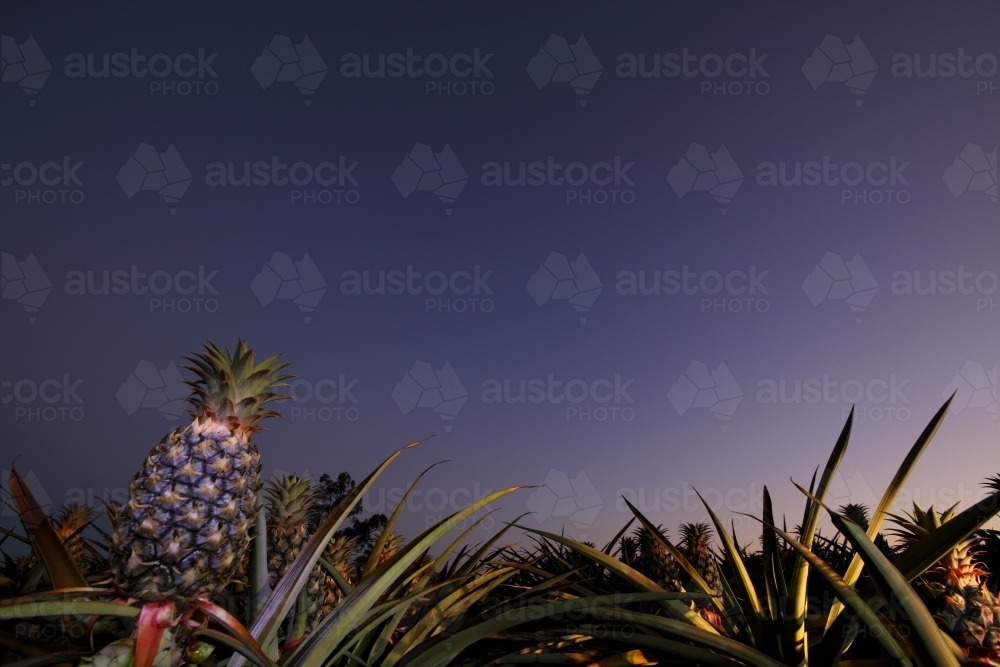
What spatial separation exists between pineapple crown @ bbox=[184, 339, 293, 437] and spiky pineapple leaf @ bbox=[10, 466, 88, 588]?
19.7 inches

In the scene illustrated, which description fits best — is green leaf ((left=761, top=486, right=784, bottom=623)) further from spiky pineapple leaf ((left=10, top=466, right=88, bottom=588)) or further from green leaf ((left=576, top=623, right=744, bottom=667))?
spiky pineapple leaf ((left=10, top=466, right=88, bottom=588))

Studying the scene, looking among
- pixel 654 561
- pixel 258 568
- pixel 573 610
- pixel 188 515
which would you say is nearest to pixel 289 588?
Result: pixel 258 568

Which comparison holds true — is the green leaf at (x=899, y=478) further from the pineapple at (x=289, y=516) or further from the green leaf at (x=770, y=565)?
the pineapple at (x=289, y=516)

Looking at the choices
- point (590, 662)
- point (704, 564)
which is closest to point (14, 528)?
point (590, 662)

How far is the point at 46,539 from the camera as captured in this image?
1852mm

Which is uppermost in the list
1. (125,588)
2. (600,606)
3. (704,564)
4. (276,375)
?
(276,375)

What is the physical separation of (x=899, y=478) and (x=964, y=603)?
0.73 m

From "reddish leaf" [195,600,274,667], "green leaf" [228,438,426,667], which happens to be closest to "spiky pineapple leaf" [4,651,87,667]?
"reddish leaf" [195,600,274,667]

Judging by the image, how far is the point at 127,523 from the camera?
1.89 meters

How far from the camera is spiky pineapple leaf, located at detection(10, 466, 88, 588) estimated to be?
1.84m

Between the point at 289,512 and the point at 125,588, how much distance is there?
103cm

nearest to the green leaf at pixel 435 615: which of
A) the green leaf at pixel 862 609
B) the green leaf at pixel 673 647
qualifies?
the green leaf at pixel 673 647

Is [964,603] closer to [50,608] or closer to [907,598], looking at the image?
[907,598]

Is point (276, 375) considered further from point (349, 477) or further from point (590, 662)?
point (349, 477)
